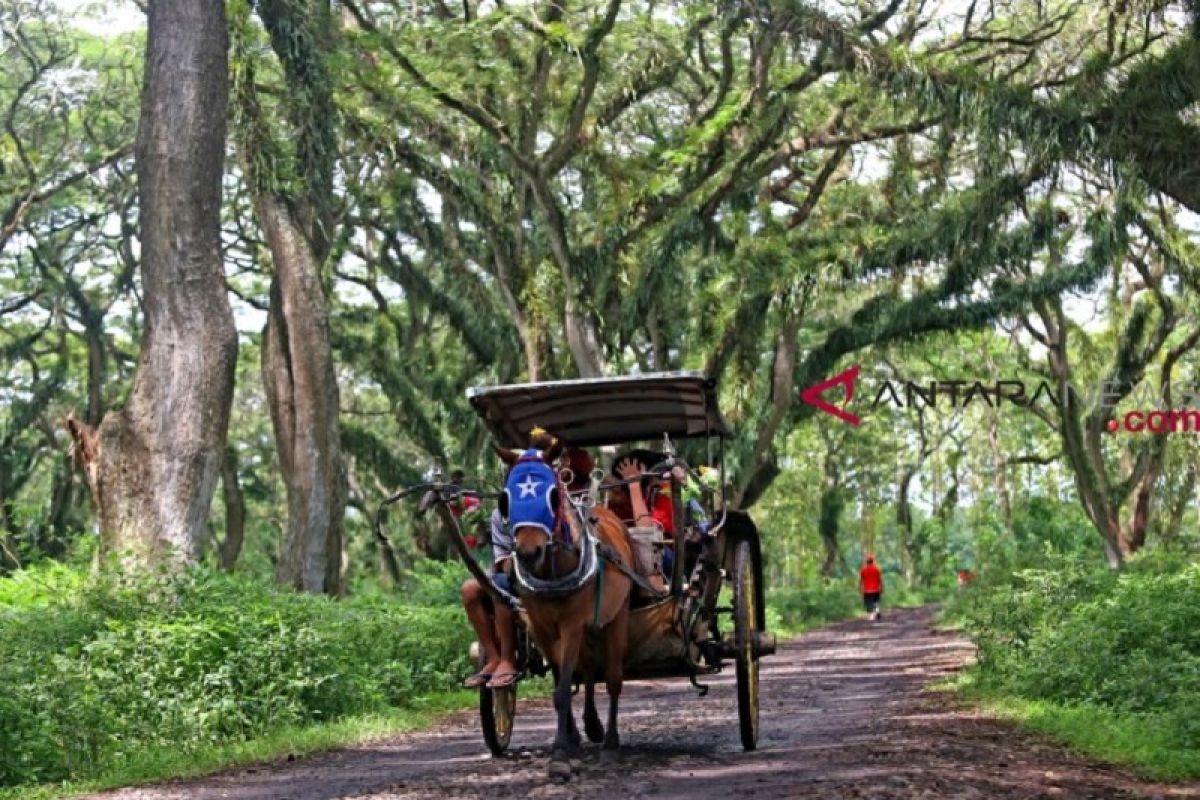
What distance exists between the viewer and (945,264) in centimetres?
2764

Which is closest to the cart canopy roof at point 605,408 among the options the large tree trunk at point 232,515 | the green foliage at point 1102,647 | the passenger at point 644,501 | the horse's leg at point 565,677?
the passenger at point 644,501

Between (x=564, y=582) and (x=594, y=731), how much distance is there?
2211mm

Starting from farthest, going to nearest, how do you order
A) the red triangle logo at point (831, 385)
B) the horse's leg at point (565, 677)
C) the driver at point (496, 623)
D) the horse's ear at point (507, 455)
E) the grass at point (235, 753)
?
1. the red triangle logo at point (831, 385)
2. the driver at point (496, 623)
3. the grass at point (235, 753)
4. the horse's ear at point (507, 455)
5. the horse's leg at point (565, 677)

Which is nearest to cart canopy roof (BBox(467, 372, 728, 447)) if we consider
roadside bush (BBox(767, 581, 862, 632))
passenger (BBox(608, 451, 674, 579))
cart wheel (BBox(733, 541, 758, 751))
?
passenger (BBox(608, 451, 674, 579))

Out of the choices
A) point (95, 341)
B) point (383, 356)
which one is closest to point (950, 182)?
point (383, 356)

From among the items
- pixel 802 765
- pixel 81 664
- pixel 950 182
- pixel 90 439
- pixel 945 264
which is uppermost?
pixel 950 182

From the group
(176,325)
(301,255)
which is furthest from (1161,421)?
(176,325)

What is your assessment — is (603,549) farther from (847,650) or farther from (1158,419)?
(1158,419)

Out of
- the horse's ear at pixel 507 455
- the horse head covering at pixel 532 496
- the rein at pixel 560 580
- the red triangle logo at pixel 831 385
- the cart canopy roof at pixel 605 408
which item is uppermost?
→ the red triangle logo at pixel 831 385

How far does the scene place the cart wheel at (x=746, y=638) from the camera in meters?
10.2

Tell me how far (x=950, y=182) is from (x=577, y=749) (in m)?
21.8

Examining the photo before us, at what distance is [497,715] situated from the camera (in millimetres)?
10211

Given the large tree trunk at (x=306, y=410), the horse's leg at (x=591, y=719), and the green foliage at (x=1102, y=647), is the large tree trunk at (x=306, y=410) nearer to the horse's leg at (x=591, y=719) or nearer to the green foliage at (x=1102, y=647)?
the green foliage at (x=1102, y=647)

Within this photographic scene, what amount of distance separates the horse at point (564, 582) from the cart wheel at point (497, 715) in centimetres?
63
